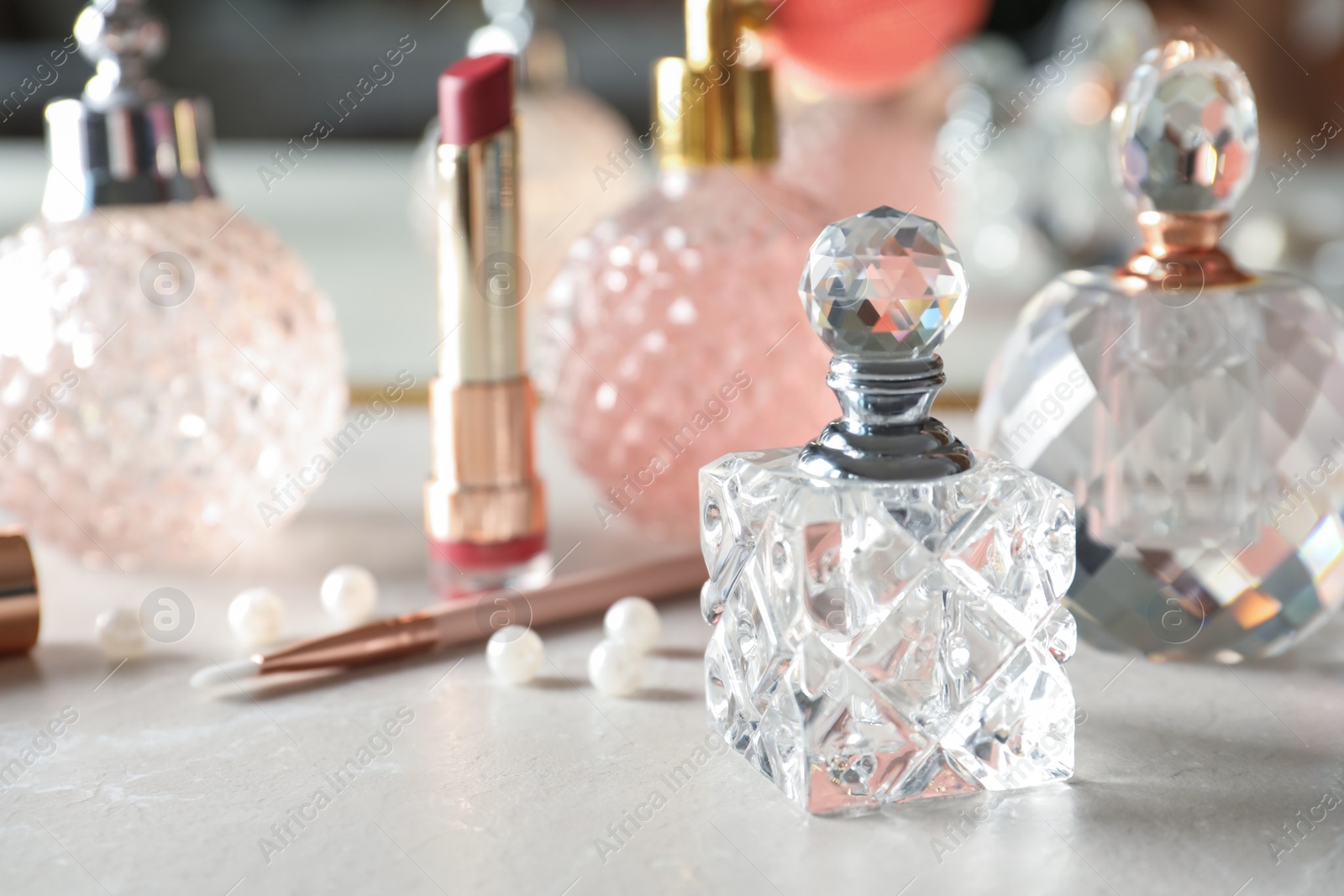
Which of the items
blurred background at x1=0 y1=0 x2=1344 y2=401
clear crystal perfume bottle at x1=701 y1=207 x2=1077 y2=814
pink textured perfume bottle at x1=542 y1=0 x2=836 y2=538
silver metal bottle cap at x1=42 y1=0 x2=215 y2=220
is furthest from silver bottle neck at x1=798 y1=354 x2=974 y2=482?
blurred background at x1=0 y1=0 x2=1344 y2=401

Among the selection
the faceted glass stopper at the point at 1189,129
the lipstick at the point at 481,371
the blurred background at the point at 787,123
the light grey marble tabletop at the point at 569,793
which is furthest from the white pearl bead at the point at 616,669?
the blurred background at the point at 787,123

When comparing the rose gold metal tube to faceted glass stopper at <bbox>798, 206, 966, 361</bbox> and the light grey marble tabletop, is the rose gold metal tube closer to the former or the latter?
the light grey marble tabletop

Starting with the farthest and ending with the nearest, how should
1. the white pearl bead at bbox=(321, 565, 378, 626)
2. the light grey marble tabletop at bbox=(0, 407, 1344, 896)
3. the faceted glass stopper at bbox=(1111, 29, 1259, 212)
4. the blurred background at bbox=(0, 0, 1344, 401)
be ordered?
the blurred background at bbox=(0, 0, 1344, 401) → the white pearl bead at bbox=(321, 565, 378, 626) → the faceted glass stopper at bbox=(1111, 29, 1259, 212) → the light grey marble tabletop at bbox=(0, 407, 1344, 896)

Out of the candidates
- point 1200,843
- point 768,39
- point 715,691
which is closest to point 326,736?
point 715,691

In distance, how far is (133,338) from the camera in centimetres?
63

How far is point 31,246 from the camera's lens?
65 centimetres

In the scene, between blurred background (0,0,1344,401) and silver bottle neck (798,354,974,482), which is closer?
silver bottle neck (798,354,974,482)

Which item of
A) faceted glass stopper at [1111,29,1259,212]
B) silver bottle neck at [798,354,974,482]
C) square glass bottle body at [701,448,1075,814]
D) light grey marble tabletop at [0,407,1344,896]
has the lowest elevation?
light grey marble tabletop at [0,407,1344,896]

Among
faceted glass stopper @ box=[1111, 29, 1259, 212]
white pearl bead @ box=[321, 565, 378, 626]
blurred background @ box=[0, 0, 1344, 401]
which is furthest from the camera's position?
blurred background @ box=[0, 0, 1344, 401]

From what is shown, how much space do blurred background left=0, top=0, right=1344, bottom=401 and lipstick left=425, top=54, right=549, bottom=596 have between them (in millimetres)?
393

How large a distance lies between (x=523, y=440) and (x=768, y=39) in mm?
320

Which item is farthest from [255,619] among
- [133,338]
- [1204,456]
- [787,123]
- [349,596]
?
[787,123]

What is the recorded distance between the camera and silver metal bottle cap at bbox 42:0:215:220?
0.63 meters

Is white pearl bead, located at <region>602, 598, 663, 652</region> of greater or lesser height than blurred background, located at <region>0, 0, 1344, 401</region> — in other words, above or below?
below
